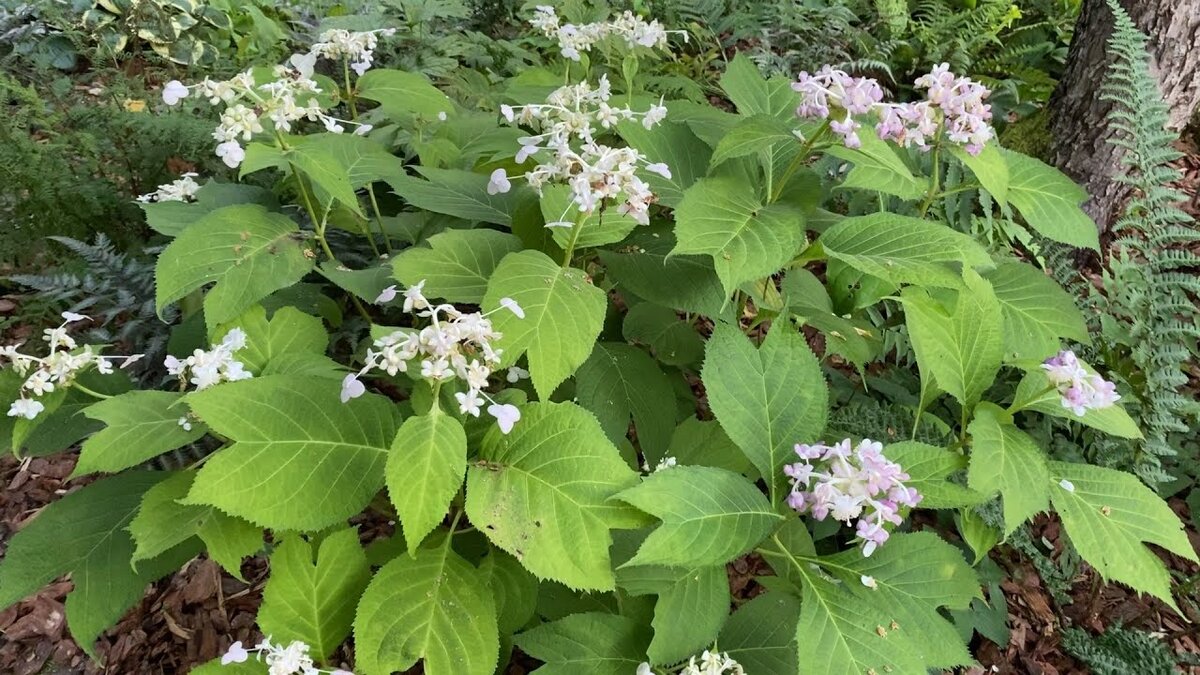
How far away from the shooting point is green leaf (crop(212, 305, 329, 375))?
1695 millimetres

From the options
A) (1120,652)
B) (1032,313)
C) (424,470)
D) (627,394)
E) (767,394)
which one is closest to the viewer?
(424,470)

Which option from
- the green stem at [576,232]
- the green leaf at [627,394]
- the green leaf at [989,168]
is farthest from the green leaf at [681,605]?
the green leaf at [989,168]

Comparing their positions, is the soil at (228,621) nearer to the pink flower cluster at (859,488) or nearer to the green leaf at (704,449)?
the green leaf at (704,449)

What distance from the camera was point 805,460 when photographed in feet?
4.99

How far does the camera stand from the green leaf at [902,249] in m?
1.67

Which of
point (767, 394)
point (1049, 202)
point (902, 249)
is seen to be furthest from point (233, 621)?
point (1049, 202)

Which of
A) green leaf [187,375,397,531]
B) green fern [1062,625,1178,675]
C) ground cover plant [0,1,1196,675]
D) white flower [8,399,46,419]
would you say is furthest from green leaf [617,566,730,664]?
green fern [1062,625,1178,675]

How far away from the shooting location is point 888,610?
149 cm

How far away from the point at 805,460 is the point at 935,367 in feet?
1.26

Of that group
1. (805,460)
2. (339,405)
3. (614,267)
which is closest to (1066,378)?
(805,460)

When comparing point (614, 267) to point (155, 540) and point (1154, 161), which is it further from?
point (1154, 161)

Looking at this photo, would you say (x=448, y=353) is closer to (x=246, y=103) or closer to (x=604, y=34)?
(x=246, y=103)

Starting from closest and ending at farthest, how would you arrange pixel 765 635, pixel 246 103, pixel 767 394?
1. pixel 767 394
2. pixel 765 635
3. pixel 246 103

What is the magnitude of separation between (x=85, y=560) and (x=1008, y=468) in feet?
6.62
